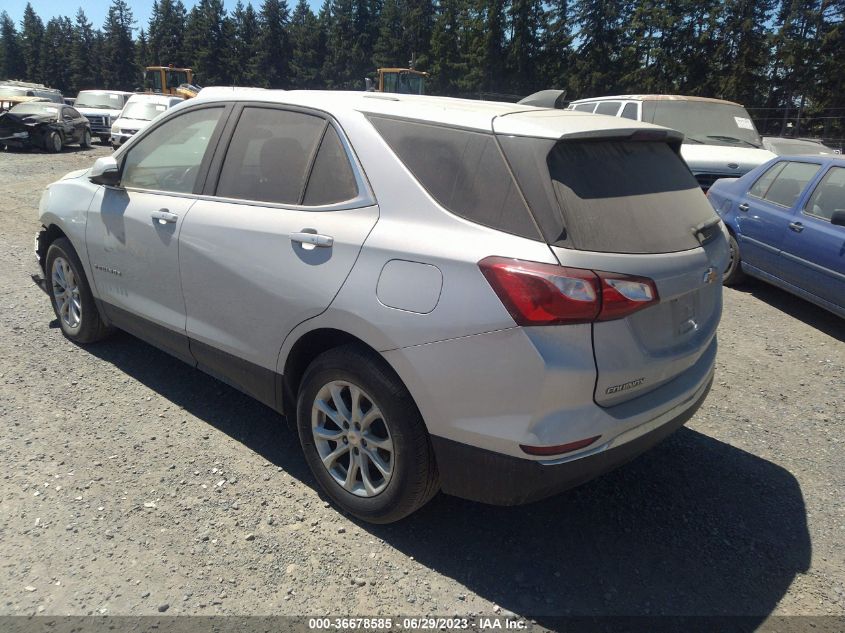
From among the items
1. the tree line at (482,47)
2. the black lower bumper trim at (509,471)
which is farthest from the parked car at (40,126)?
the tree line at (482,47)

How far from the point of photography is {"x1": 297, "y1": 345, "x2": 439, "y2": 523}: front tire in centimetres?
267

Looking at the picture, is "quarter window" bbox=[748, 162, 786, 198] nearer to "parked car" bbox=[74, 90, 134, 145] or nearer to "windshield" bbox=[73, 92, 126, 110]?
"parked car" bbox=[74, 90, 134, 145]

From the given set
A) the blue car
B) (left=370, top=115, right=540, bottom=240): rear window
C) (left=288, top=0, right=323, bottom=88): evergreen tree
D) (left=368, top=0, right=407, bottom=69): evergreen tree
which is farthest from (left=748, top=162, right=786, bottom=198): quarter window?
(left=288, top=0, right=323, bottom=88): evergreen tree

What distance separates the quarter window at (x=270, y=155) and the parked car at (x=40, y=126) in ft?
64.0

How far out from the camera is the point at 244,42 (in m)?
74.0

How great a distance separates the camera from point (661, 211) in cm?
276

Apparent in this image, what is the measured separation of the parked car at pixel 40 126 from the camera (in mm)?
19250

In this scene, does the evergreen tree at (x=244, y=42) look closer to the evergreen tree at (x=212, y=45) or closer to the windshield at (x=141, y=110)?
the evergreen tree at (x=212, y=45)

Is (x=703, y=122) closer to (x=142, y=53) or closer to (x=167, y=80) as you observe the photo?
(x=167, y=80)

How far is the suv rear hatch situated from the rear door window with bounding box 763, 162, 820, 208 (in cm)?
432

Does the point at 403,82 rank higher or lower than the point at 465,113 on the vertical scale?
higher

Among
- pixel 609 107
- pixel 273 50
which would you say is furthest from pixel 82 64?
pixel 609 107

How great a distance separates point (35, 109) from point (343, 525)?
21858mm

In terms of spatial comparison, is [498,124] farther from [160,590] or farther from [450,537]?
[160,590]
